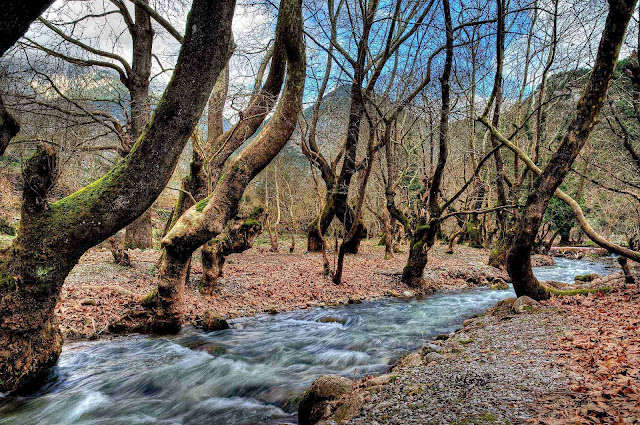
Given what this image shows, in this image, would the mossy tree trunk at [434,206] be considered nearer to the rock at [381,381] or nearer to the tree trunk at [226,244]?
the tree trunk at [226,244]

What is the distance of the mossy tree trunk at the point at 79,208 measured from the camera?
12.0 ft

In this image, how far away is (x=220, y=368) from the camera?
5.16m

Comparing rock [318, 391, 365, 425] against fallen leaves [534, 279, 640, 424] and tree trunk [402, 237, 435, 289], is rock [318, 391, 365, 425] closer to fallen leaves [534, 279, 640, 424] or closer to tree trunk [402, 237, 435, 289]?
fallen leaves [534, 279, 640, 424]

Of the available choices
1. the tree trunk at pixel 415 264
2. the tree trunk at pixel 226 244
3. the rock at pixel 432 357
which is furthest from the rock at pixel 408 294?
the rock at pixel 432 357

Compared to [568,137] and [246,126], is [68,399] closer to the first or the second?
[246,126]

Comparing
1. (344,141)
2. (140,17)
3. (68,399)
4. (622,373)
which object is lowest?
(68,399)

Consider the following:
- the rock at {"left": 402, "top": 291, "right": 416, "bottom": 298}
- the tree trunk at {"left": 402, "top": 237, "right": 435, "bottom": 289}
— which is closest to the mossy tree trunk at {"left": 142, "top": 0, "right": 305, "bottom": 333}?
the tree trunk at {"left": 402, "top": 237, "right": 435, "bottom": 289}

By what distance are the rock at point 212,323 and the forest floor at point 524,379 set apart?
355 cm

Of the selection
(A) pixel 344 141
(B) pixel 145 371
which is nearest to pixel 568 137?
(B) pixel 145 371

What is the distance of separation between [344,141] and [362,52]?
739 cm

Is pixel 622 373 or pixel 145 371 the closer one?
pixel 622 373

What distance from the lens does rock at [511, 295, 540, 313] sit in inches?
236

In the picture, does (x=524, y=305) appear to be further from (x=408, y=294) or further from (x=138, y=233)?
(x=138, y=233)

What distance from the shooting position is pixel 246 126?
25.2 feet
